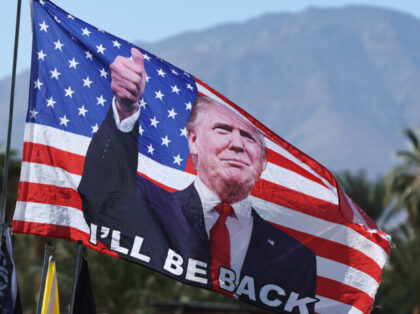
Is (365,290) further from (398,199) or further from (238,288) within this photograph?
(398,199)

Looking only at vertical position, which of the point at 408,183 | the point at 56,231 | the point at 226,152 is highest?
the point at 226,152

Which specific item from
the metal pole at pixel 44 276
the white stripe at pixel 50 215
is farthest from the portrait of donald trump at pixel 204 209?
the metal pole at pixel 44 276

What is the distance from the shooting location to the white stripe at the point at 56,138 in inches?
379

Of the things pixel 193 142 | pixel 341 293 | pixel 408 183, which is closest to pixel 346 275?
pixel 341 293

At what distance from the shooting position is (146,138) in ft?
33.2

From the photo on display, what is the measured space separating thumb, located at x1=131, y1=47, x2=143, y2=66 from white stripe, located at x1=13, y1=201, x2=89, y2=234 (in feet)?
5.55

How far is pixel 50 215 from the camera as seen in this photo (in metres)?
9.49

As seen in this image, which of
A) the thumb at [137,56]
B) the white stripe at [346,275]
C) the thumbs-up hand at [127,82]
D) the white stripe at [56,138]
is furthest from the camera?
the white stripe at [346,275]

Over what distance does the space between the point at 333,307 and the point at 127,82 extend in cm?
308

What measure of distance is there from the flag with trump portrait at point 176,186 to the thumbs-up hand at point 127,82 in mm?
12

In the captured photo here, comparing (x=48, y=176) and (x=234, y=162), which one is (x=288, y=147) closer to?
(x=234, y=162)

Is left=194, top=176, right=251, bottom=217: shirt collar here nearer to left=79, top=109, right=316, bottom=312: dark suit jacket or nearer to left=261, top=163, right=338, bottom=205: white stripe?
left=79, top=109, right=316, bottom=312: dark suit jacket

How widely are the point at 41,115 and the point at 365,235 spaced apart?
3548mm

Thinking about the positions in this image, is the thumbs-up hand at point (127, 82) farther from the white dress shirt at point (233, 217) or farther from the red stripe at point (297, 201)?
the red stripe at point (297, 201)
